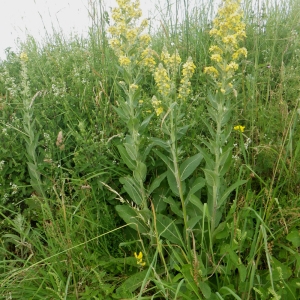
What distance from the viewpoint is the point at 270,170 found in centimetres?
198

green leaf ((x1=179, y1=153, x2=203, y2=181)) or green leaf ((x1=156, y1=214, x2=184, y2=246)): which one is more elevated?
green leaf ((x1=179, y1=153, x2=203, y2=181))

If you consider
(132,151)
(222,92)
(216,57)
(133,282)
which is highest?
(216,57)

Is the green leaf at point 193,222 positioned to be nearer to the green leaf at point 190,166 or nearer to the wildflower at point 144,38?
the green leaf at point 190,166

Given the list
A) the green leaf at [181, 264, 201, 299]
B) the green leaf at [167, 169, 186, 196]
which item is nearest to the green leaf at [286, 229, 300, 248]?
the green leaf at [181, 264, 201, 299]

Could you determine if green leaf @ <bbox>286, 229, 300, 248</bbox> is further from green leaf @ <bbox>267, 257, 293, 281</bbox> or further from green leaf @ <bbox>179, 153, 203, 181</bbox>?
green leaf @ <bbox>179, 153, 203, 181</bbox>

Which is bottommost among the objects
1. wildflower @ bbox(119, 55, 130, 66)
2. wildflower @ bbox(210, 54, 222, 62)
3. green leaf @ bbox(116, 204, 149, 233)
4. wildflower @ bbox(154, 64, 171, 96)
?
green leaf @ bbox(116, 204, 149, 233)

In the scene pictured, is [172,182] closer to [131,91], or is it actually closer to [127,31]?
[131,91]

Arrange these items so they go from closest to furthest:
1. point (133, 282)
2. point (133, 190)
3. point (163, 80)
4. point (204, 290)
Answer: point (204, 290) → point (133, 282) → point (163, 80) → point (133, 190)

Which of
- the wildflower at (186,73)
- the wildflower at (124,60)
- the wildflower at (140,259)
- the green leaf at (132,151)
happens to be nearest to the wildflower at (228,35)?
the wildflower at (186,73)

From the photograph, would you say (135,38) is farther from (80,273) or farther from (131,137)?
(80,273)

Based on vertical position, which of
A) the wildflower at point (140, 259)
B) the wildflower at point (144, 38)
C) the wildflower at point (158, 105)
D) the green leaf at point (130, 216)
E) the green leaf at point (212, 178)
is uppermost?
the wildflower at point (144, 38)

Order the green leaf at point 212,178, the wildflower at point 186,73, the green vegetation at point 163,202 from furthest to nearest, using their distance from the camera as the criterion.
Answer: the wildflower at point 186,73, the green leaf at point 212,178, the green vegetation at point 163,202

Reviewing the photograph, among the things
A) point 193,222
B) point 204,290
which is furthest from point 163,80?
point 204,290

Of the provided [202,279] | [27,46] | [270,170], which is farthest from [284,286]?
[27,46]
